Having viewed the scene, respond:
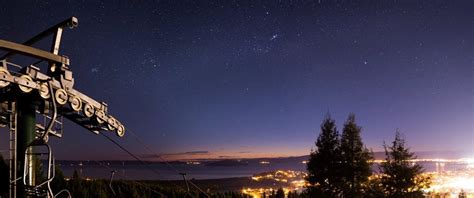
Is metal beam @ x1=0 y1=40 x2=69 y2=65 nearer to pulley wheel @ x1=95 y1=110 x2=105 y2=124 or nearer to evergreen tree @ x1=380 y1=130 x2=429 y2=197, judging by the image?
pulley wheel @ x1=95 y1=110 x2=105 y2=124

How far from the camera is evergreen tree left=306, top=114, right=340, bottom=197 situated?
115ft

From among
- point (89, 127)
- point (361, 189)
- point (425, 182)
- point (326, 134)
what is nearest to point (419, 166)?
point (425, 182)

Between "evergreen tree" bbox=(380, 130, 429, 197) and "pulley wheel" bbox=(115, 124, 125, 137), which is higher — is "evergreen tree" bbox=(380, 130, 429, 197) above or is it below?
below

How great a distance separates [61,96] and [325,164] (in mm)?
28006

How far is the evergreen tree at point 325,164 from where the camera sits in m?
35.2

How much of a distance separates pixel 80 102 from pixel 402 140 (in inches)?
1171

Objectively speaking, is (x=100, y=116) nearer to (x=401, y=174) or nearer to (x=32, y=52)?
(x=32, y=52)

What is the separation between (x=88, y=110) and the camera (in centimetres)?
1135

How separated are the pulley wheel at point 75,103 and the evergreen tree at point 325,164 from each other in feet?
89.3

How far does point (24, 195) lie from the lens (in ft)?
32.2

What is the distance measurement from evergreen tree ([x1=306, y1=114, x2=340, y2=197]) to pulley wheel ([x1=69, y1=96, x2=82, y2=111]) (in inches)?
1072

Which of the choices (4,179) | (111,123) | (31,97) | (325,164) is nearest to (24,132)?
(31,97)

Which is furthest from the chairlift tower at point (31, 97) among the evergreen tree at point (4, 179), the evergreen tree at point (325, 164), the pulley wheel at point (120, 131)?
the evergreen tree at point (325, 164)

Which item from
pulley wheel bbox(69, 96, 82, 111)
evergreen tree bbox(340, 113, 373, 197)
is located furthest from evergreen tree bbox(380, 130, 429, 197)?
pulley wheel bbox(69, 96, 82, 111)
